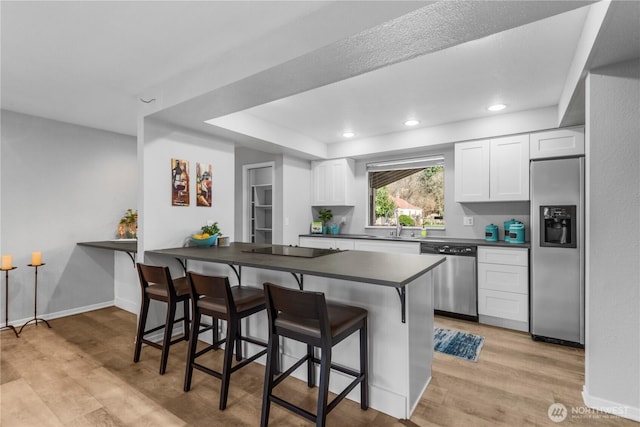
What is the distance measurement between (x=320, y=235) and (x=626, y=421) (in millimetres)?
3661

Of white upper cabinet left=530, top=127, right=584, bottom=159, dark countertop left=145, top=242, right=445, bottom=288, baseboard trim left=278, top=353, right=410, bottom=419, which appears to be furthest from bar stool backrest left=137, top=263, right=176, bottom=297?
white upper cabinet left=530, top=127, right=584, bottom=159

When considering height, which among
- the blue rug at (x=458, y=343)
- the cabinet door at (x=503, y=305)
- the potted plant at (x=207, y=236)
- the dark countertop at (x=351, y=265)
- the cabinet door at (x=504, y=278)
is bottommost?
the blue rug at (x=458, y=343)

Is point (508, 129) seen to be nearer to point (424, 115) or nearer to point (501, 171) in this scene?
point (501, 171)

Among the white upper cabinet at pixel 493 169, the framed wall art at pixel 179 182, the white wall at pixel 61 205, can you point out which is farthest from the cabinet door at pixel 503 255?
the white wall at pixel 61 205

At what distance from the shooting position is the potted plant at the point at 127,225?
434cm

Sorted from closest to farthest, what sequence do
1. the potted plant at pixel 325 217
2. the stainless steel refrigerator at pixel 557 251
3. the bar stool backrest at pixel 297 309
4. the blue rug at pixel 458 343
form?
the bar stool backrest at pixel 297 309 < the blue rug at pixel 458 343 < the stainless steel refrigerator at pixel 557 251 < the potted plant at pixel 325 217

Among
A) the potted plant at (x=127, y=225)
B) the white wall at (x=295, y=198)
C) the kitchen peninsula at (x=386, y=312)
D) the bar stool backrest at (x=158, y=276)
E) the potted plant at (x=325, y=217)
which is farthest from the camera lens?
the potted plant at (x=325, y=217)

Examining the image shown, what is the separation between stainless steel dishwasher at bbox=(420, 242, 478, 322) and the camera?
11.7 ft

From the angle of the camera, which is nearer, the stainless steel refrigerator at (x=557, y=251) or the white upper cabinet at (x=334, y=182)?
the stainless steel refrigerator at (x=557, y=251)

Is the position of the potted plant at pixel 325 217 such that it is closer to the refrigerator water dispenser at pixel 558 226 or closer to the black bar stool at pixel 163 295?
the black bar stool at pixel 163 295

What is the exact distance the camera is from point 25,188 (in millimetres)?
3525

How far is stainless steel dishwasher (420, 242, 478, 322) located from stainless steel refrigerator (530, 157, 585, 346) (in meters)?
0.59

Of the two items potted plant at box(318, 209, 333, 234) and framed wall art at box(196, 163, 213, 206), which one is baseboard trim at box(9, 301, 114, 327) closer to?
framed wall art at box(196, 163, 213, 206)

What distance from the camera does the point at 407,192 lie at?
4758 millimetres
